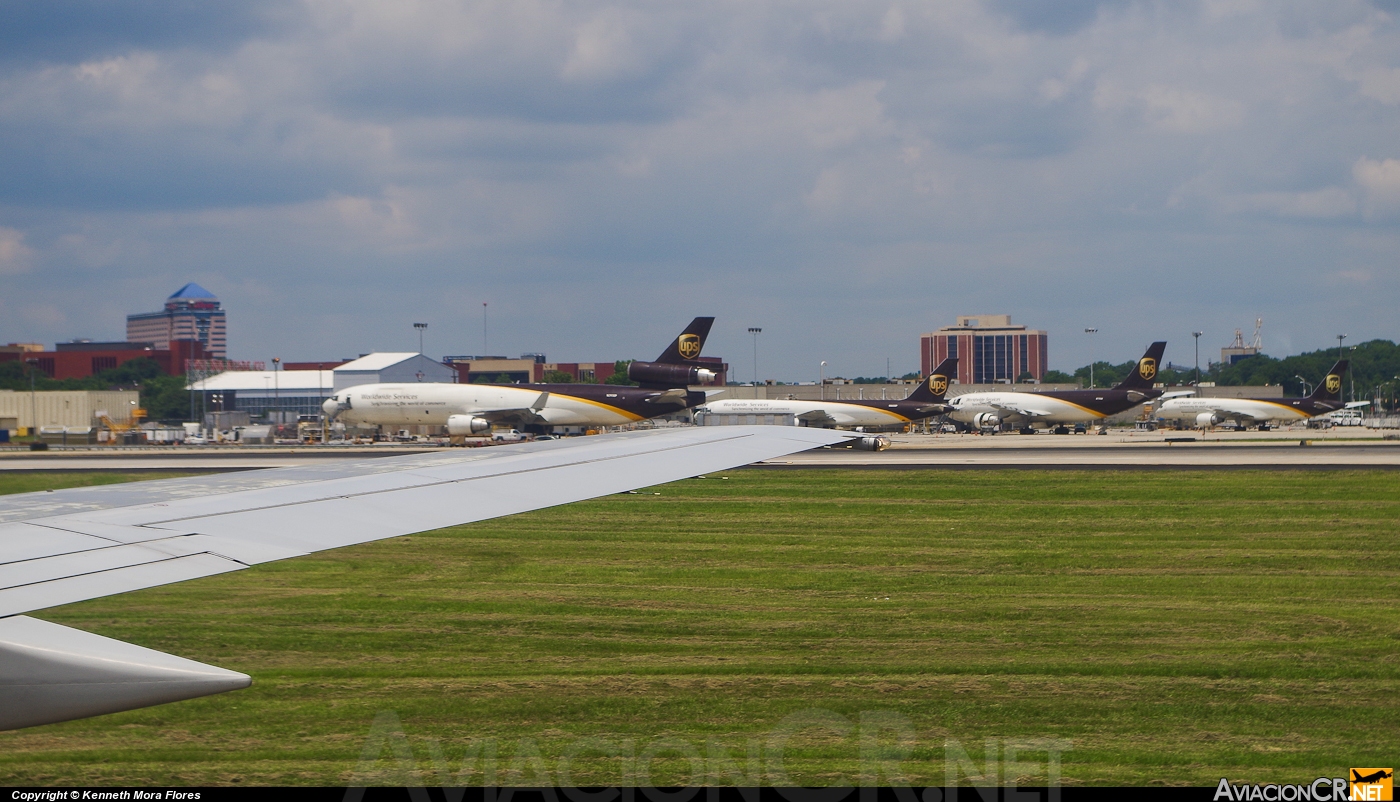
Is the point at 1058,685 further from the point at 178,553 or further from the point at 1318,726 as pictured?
the point at 178,553

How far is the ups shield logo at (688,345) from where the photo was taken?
69.9 metres

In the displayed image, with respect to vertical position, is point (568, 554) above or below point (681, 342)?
below

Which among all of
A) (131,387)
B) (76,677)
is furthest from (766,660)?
(131,387)

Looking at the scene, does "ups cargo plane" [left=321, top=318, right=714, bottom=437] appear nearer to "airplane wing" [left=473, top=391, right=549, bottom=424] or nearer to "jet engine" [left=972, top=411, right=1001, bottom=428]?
"airplane wing" [left=473, top=391, right=549, bottom=424]

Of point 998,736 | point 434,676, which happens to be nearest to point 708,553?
point 434,676

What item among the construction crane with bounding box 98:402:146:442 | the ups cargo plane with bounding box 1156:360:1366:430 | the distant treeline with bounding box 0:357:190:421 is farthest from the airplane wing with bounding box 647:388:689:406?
the distant treeline with bounding box 0:357:190:421

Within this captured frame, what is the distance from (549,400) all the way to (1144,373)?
5107 cm

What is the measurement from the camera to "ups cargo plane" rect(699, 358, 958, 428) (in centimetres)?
7850

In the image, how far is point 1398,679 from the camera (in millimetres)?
11156

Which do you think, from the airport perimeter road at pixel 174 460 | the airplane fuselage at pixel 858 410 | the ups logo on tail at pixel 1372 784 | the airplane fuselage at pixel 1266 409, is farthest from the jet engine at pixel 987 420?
the ups logo on tail at pixel 1372 784

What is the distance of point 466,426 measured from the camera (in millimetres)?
65062

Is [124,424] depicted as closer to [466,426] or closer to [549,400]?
[466,426]

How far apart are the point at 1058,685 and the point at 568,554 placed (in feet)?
34.2

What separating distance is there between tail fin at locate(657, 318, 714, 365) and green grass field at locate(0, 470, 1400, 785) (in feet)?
158
